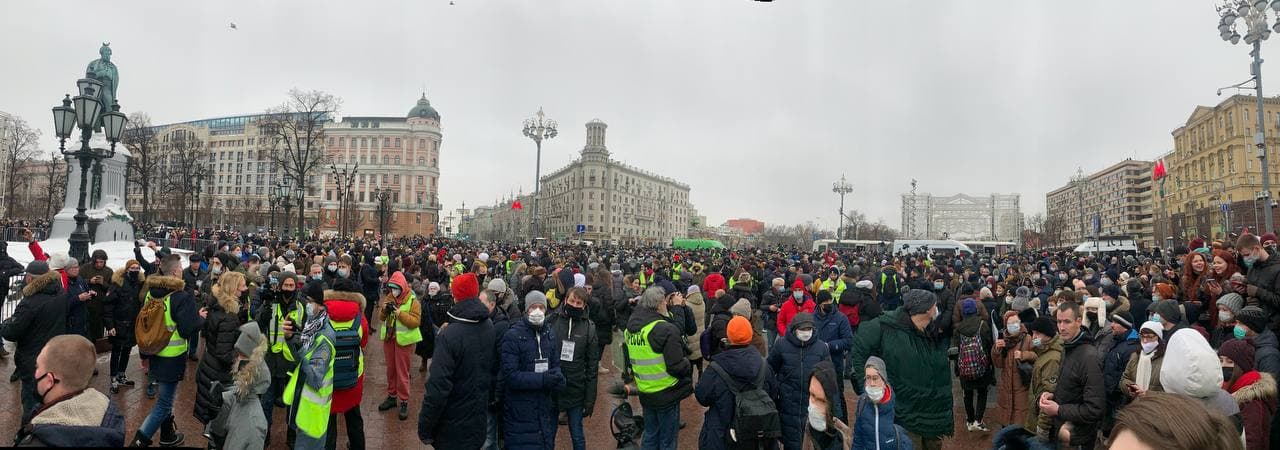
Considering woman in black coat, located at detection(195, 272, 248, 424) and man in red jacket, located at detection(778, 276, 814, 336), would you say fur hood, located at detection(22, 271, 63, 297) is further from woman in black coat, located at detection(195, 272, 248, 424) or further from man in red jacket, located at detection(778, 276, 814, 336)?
man in red jacket, located at detection(778, 276, 814, 336)

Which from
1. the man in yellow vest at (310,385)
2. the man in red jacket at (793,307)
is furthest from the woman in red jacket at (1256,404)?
the man in yellow vest at (310,385)

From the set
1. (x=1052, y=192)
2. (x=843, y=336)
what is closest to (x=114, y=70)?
(x=843, y=336)

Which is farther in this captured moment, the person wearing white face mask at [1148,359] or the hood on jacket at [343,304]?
the hood on jacket at [343,304]

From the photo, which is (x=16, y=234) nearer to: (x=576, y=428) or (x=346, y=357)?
(x=346, y=357)

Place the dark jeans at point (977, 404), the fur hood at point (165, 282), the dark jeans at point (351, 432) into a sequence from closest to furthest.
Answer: the dark jeans at point (351, 432)
the fur hood at point (165, 282)
the dark jeans at point (977, 404)

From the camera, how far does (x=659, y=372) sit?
4723 mm

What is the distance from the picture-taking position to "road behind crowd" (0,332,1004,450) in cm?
585

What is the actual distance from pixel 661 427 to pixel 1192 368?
3397 mm

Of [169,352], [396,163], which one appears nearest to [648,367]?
[169,352]

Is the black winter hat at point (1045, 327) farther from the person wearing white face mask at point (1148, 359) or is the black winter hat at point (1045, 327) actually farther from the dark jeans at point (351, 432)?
the dark jeans at point (351, 432)

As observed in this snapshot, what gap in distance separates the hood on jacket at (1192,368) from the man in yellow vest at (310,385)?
17.2 ft

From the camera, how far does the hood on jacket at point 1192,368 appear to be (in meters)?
2.64

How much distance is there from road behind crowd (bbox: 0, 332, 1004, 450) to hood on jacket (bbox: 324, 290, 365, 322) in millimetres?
1577

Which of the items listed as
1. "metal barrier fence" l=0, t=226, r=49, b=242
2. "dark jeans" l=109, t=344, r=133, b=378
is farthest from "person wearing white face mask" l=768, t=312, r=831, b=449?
"metal barrier fence" l=0, t=226, r=49, b=242
